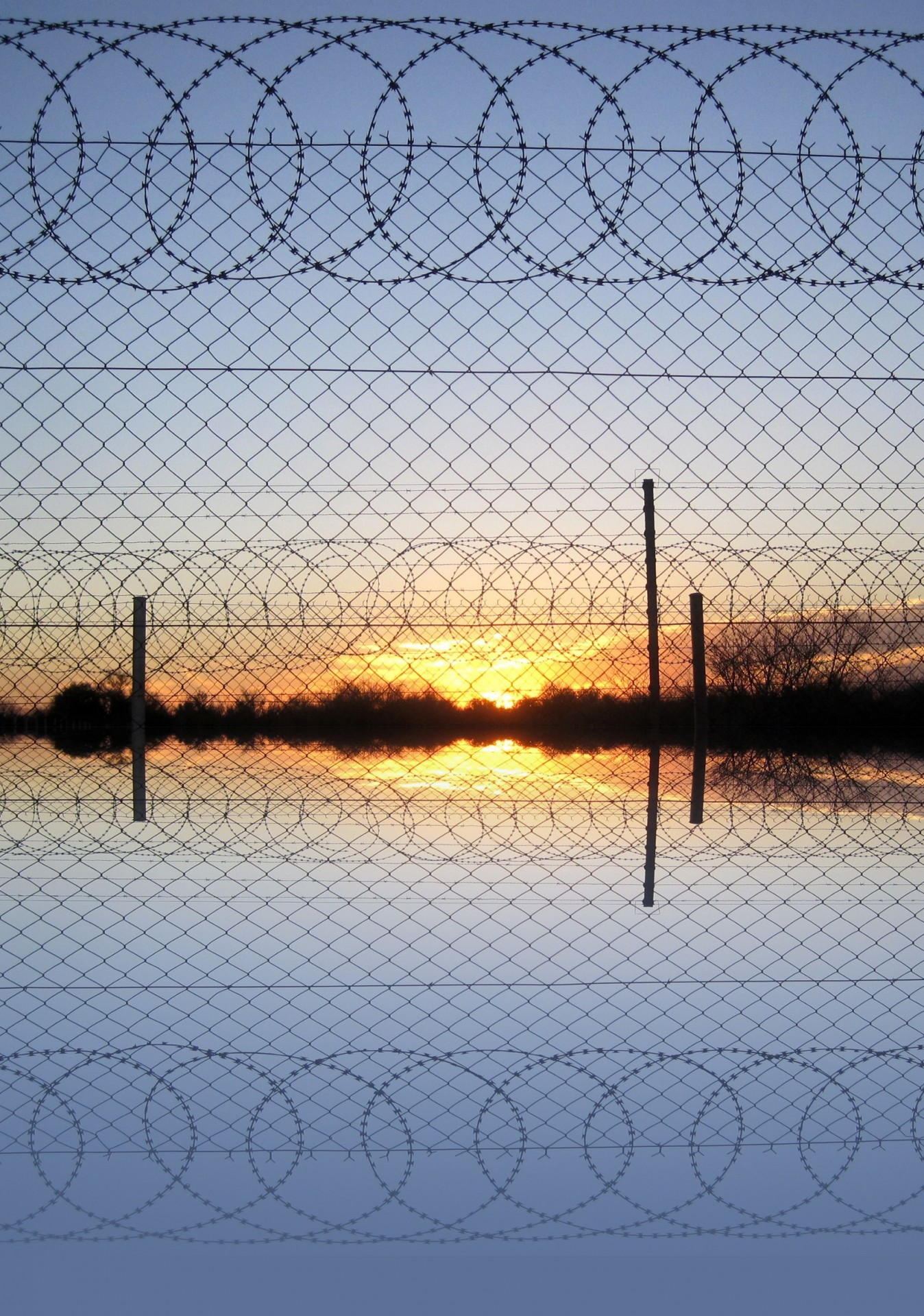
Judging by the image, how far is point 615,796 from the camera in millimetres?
4250

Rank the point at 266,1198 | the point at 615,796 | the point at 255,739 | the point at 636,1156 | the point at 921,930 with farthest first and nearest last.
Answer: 1. the point at 255,739
2. the point at 615,796
3. the point at 921,930
4. the point at 636,1156
5. the point at 266,1198

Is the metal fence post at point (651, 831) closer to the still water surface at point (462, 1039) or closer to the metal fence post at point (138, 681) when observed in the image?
the still water surface at point (462, 1039)

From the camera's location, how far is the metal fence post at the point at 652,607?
22.4 feet

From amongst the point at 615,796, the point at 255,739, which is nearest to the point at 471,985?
the point at 615,796

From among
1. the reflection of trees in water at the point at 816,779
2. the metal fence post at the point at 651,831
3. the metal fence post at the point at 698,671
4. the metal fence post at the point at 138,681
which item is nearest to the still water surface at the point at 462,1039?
the metal fence post at the point at 651,831

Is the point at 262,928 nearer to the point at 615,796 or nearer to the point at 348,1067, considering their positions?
the point at 348,1067

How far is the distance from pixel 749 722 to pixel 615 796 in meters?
4.14

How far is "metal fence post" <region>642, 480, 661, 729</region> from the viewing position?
22.4 feet

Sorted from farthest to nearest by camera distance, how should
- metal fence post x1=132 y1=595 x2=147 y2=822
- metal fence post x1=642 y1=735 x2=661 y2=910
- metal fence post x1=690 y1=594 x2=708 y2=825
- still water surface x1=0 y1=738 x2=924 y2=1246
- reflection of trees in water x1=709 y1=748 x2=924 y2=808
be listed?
metal fence post x1=690 y1=594 x2=708 y2=825 < metal fence post x1=132 y1=595 x2=147 y2=822 < reflection of trees in water x1=709 y1=748 x2=924 y2=808 < metal fence post x1=642 y1=735 x2=661 y2=910 < still water surface x1=0 y1=738 x2=924 y2=1246

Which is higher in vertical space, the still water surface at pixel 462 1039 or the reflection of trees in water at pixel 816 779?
the still water surface at pixel 462 1039


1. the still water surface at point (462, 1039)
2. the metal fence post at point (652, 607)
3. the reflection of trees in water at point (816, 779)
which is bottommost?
the reflection of trees in water at point (816, 779)

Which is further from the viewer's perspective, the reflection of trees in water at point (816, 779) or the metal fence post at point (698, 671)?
the metal fence post at point (698, 671)

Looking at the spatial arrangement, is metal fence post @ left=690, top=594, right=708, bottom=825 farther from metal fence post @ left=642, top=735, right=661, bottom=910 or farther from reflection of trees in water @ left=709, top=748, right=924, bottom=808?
metal fence post @ left=642, top=735, right=661, bottom=910

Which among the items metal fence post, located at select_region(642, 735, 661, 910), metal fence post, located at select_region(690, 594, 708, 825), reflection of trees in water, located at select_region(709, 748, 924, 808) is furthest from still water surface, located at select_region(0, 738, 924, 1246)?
metal fence post, located at select_region(690, 594, 708, 825)
